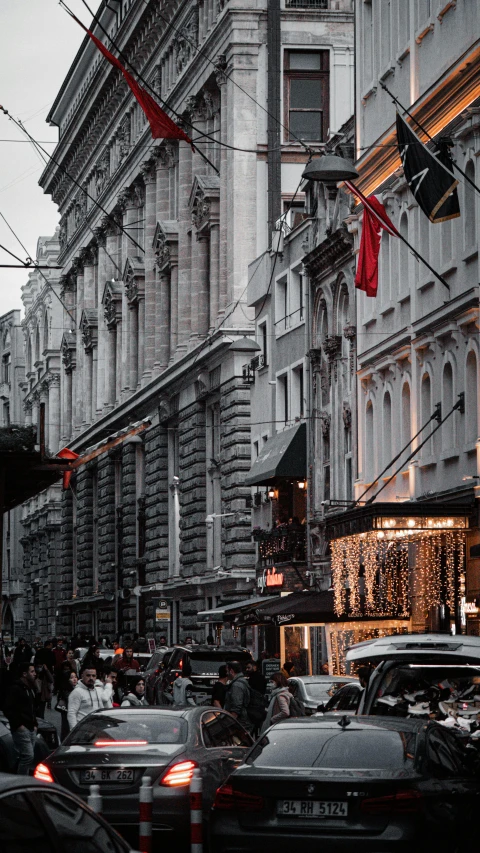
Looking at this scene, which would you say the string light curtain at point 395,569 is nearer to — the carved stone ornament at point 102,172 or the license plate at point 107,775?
the license plate at point 107,775

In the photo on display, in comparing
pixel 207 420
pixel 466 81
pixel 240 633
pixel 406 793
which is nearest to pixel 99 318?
pixel 207 420

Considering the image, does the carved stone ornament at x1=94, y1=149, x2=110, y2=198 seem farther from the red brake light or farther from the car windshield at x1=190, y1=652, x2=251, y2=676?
the red brake light

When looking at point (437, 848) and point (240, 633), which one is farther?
point (240, 633)

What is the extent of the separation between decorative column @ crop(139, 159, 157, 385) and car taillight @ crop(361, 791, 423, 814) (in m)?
62.0

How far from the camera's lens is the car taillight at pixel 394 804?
12203mm

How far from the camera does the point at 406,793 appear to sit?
12250 millimetres

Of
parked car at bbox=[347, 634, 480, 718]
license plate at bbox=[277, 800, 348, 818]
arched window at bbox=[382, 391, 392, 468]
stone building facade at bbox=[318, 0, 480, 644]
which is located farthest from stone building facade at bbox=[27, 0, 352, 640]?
license plate at bbox=[277, 800, 348, 818]

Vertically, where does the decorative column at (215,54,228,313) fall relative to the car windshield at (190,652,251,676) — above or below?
above

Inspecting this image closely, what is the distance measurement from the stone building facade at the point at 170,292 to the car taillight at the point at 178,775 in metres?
27.9

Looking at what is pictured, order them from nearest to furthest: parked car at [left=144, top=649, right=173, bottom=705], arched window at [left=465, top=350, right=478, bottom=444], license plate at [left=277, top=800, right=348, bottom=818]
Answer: license plate at [left=277, top=800, right=348, bottom=818]
arched window at [left=465, top=350, right=478, bottom=444]
parked car at [left=144, top=649, right=173, bottom=705]

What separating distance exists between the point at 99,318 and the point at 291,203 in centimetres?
3786

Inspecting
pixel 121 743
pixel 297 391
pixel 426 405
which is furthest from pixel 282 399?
pixel 121 743

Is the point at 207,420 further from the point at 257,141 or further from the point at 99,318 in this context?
the point at 99,318

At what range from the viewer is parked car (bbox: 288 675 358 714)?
2916 cm
